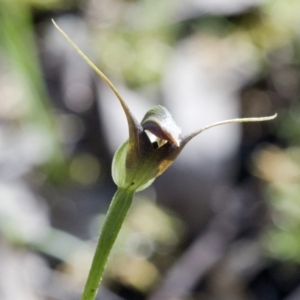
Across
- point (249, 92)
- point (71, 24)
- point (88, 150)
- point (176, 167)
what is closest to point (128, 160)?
point (176, 167)

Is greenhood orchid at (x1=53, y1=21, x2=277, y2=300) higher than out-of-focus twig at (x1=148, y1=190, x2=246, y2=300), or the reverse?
Answer: greenhood orchid at (x1=53, y1=21, x2=277, y2=300)

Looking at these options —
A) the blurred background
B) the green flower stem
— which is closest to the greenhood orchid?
the green flower stem

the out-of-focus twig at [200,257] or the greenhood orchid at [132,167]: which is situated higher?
the greenhood orchid at [132,167]

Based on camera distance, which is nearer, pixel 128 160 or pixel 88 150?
pixel 128 160

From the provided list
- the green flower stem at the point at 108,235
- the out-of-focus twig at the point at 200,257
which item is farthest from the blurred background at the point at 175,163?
the green flower stem at the point at 108,235

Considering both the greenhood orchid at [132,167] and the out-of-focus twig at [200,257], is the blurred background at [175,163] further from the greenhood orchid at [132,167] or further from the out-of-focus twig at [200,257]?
the greenhood orchid at [132,167]

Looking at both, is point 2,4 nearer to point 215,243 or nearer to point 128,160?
point 215,243

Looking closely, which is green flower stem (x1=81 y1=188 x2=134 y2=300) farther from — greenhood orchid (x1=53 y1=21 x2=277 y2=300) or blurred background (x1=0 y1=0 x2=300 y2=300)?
blurred background (x1=0 y1=0 x2=300 y2=300)
